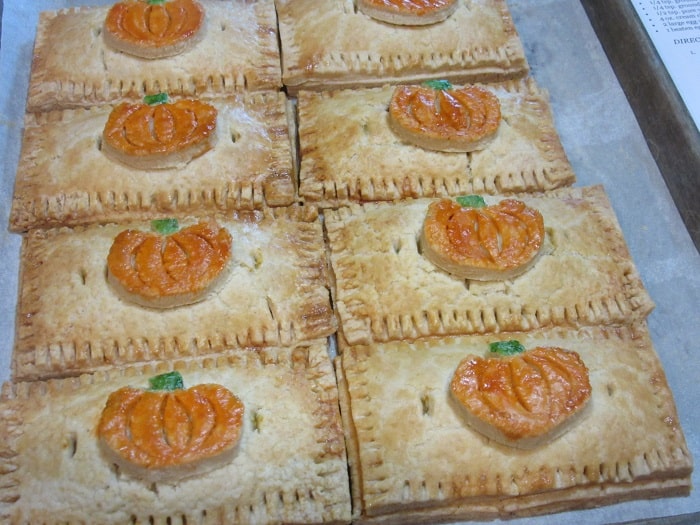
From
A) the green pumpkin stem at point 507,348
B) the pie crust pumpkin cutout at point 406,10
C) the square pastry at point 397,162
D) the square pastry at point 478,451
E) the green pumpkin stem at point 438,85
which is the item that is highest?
the pie crust pumpkin cutout at point 406,10

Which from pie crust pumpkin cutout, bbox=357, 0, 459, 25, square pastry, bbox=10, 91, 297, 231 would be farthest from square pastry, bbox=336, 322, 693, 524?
pie crust pumpkin cutout, bbox=357, 0, 459, 25

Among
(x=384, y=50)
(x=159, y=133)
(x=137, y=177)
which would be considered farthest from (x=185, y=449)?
(x=384, y=50)

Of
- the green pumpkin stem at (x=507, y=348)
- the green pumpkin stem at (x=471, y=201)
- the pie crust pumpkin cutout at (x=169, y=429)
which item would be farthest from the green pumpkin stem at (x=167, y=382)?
the green pumpkin stem at (x=471, y=201)

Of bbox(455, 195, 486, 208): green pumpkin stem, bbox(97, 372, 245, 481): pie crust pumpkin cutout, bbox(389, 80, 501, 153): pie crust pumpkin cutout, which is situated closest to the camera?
bbox(97, 372, 245, 481): pie crust pumpkin cutout

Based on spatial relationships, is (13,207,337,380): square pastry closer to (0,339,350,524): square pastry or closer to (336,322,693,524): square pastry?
(0,339,350,524): square pastry

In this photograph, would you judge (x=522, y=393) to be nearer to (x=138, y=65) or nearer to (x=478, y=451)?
(x=478, y=451)

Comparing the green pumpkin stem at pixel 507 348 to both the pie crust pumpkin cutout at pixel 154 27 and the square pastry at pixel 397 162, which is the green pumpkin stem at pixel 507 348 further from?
the pie crust pumpkin cutout at pixel 154 27
